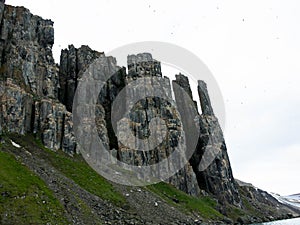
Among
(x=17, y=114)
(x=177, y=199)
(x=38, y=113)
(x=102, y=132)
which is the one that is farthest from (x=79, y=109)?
(x=177, y=199)

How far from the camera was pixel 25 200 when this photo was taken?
2188 inches

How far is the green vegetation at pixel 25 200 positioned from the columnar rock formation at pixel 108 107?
3866cm

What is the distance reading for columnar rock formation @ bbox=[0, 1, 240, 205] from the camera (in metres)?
113

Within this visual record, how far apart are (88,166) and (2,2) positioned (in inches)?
3543

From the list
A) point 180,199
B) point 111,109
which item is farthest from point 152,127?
point 180,199

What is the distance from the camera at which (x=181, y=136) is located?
157 metres

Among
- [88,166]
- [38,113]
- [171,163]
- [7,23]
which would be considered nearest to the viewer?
[88,166]

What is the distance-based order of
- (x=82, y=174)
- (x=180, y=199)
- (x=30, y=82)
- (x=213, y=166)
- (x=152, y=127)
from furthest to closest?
(x=213, y=166) < (x=152, y=127) < (x=30, y=82) < (x=180, y=199) < (x=82, y=174)

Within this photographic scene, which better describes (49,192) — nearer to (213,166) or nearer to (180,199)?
(180,199)

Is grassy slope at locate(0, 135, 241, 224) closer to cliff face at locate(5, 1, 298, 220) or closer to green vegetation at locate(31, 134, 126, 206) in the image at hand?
green vegetation at locate(31, 134, 126, 206)

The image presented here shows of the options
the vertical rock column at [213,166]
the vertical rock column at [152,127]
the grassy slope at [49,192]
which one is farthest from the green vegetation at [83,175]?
the vertical rock column at [213,166]

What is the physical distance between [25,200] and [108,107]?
10362 centimetres

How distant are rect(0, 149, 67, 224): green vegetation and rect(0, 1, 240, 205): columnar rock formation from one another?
38658 millimetres

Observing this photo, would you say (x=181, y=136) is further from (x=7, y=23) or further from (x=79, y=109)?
(x=7, y=23)
